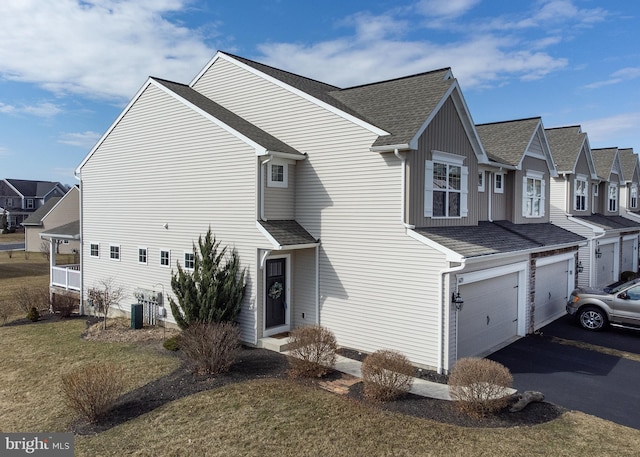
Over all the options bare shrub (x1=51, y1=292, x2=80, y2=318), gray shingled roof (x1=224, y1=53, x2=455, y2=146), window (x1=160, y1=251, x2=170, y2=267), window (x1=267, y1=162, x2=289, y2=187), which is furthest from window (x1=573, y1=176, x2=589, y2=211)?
bare shrub (x1=51, y1=292, x2=80, y2=318)

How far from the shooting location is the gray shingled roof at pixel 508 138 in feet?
58.0

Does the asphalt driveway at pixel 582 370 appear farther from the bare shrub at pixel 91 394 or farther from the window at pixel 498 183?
the bare shrub at pixel 91 394

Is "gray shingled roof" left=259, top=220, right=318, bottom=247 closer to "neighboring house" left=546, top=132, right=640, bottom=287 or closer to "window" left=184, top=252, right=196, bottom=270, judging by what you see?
"window" left=184, top=252, right=196, bottom=270

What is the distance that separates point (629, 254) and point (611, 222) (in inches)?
166

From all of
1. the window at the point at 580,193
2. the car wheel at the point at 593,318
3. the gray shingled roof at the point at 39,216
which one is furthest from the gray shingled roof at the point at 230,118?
the gray shingled roof at the point at 39,216

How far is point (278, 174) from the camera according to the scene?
1359 centimetres

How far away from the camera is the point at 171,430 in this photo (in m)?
8.05

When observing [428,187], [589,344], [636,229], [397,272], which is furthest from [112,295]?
[636,229]

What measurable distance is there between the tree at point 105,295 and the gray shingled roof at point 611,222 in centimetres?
2291

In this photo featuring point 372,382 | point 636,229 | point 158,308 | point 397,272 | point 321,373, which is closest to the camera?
point 372,382

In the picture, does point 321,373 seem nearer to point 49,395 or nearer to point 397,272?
point 397,272

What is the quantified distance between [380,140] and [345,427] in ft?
24.4

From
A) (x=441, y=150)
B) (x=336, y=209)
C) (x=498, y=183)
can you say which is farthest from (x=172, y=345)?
(x=498, y=183)

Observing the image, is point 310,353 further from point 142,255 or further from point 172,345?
point 142,255
